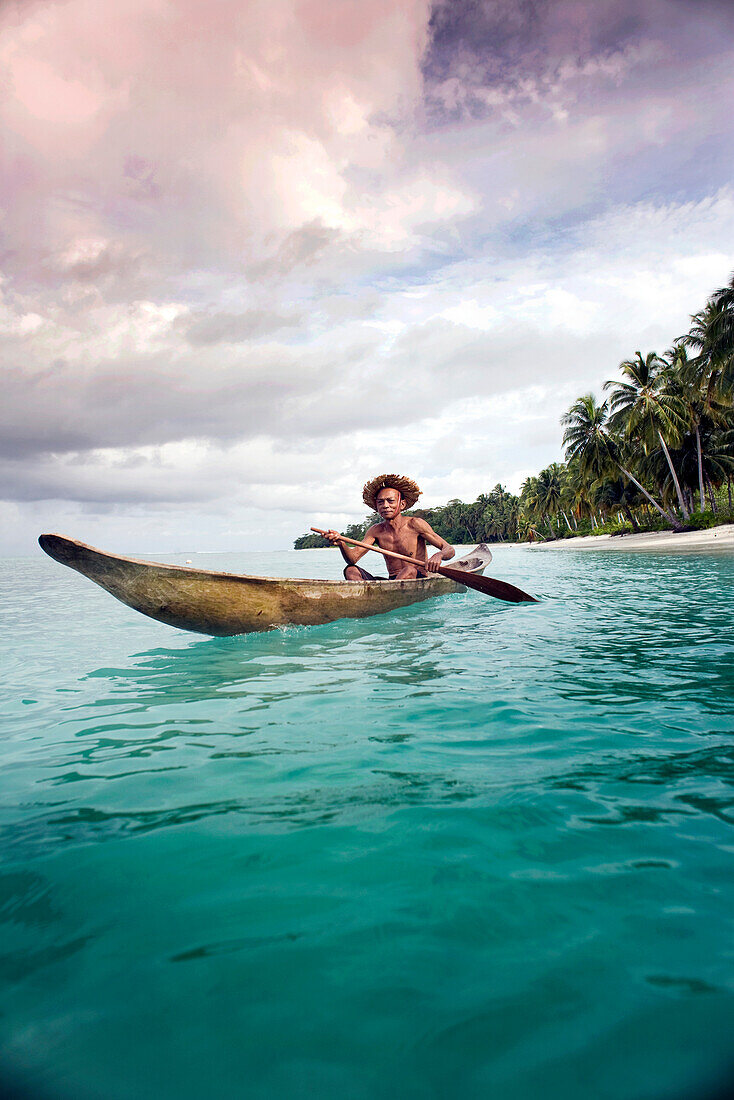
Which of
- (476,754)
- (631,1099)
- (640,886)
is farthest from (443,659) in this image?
(631,1099)

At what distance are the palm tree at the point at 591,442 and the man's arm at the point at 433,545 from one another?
1083 inches

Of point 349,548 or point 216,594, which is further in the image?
point 349,548

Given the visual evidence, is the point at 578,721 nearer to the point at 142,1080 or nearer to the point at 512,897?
the point at 512,897

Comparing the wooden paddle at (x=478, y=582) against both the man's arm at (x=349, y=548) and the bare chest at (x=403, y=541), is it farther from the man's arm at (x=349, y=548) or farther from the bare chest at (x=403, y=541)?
the bare chest at (x=403, y=541)

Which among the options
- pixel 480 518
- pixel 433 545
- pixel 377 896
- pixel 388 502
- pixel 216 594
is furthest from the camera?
pixel 480 518

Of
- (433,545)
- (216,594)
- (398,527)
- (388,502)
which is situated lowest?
(216,594)

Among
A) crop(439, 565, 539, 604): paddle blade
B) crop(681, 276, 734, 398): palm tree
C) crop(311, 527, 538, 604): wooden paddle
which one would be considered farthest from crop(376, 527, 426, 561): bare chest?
crop(681, 276, 734, 398): palm tree

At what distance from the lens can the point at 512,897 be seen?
60.6 inches

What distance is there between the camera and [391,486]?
8.64 metres

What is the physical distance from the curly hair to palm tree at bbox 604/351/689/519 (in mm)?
22859

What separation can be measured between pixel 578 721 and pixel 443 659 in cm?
194

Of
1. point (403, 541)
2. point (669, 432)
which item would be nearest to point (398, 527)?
point (403, 541)

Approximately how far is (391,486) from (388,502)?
16.9 inches

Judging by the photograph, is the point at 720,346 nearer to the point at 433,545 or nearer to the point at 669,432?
the point at 669,432
